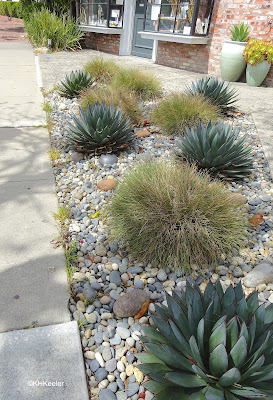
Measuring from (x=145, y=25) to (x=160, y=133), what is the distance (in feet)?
25.7

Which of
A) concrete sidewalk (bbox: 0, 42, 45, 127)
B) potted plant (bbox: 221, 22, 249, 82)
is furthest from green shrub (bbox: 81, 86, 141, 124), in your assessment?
potted plant (bbox: 221, 22, 249, 82)

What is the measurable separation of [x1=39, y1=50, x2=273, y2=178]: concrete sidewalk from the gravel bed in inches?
51.4

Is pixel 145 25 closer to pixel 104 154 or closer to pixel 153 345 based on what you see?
pixel 104 154

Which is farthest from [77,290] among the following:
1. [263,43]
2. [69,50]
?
[69,50]

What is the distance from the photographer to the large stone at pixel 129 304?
6.66 ft

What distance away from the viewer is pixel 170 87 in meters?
7.16

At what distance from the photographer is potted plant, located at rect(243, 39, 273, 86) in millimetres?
7410

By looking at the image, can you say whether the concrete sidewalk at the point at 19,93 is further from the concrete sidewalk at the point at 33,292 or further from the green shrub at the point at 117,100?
the concrete sidewalk at the point at 33,292

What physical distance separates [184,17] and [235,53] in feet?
6.59

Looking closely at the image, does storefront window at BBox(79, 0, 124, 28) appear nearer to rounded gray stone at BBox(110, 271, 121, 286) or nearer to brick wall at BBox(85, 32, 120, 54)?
brick wall at BBox(85, 32, 120, 54)

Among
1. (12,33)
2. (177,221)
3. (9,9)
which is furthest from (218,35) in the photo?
(9,9)


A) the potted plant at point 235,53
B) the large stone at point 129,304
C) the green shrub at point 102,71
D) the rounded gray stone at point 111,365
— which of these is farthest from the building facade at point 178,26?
the rounded gray stone at point 111,365

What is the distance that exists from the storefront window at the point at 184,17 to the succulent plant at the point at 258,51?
5.52 ft

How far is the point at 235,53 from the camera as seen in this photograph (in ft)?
25.9
